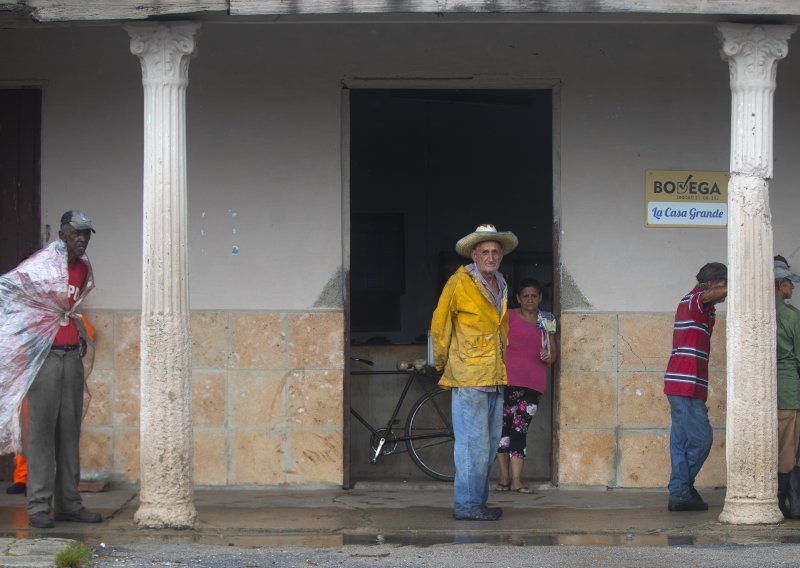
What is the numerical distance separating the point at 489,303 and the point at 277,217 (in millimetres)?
2066

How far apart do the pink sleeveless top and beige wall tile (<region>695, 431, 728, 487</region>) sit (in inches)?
53.4

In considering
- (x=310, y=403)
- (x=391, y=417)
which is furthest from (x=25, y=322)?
(x=391, y=417)

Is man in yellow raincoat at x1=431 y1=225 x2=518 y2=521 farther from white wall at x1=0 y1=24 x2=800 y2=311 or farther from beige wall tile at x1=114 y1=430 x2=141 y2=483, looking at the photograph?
beige wall tile at x1=114 y1=430 x2=141 y2=483

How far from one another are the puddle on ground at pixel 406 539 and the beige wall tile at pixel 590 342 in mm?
1798

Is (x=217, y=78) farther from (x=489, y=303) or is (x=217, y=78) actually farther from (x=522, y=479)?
(x=522, y=479)

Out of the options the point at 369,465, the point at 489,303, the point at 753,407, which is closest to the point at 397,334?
the point at 369,465

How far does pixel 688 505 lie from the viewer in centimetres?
889

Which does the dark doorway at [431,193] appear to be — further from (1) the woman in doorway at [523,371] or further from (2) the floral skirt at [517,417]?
(2) the floral skirt at [517,417]

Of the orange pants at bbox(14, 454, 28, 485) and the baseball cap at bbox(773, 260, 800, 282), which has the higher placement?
the baseball cap at bbox(773, 260, 800, 282)

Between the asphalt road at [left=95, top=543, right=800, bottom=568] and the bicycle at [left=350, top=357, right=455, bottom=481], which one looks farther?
the bicycle at [left=350, top=357, right=455, bottom=481]

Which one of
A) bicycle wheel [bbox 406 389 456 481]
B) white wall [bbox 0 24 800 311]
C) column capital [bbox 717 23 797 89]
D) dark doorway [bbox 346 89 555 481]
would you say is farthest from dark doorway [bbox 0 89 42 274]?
column capital [bbox 717 23 797 89]

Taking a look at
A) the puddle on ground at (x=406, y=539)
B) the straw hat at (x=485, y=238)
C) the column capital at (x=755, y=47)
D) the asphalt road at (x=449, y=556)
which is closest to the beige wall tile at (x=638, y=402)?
the puddle on ground at (x=406, y=539)

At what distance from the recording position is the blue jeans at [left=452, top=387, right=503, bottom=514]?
8.45 metres

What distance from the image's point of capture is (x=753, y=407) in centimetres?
813
